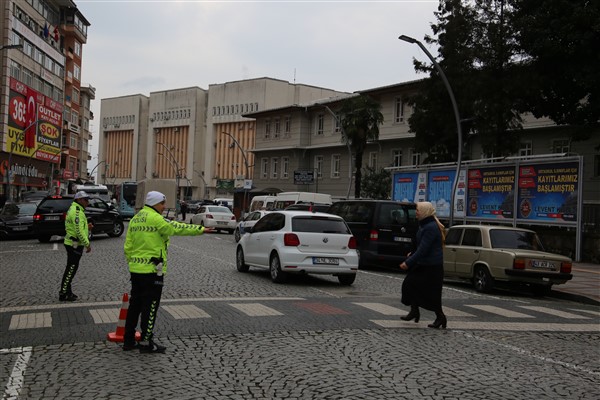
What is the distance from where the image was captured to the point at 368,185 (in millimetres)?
45969

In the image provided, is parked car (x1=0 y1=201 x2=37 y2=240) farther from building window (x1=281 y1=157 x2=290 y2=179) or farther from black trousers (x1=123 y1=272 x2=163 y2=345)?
building window (x1=281 y1=157 x2=290 y2=179)

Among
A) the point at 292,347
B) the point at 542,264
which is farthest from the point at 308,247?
the point at 292,347

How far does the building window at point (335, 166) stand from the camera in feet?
181

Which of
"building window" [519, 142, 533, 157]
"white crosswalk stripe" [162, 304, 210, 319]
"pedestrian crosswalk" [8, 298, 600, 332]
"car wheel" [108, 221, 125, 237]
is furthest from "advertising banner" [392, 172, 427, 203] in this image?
"white crosswalk stripe" [162, 304, 210, 319]

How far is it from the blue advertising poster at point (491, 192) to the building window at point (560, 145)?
1159cm

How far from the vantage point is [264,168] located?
211 feet

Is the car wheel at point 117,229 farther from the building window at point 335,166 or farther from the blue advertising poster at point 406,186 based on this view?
the building window at point 335,166

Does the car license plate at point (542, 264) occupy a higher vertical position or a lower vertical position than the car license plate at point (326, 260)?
higher

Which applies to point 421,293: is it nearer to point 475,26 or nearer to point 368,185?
point 475,26

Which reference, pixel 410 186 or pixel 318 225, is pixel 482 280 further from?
pixel 410 186

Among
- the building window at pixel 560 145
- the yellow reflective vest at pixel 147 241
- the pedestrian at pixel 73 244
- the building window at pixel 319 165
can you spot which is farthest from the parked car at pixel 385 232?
the building window at pixel 319 165

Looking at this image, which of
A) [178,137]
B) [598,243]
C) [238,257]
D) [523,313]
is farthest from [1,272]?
[178,137]

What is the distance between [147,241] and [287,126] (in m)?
53.5

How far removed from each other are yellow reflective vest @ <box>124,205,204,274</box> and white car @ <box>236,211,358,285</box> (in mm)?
7068
